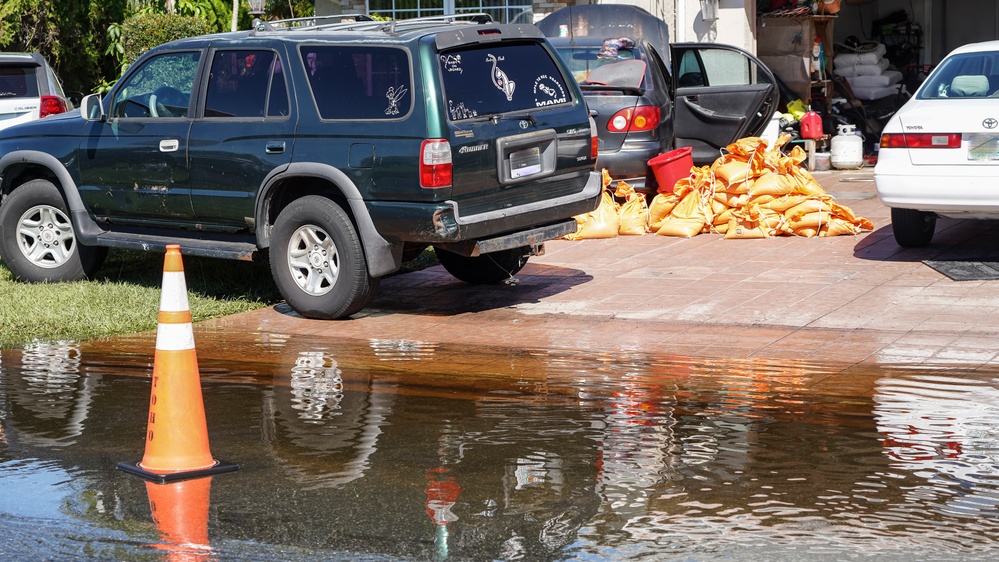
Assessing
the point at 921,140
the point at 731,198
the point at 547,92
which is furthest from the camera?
the point at 731,198

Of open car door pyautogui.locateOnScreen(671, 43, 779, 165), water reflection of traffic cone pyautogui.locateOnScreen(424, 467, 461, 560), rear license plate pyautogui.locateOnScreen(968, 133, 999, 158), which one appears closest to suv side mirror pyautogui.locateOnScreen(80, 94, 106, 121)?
water reflection of traffic cone pyautogui.locateOnScreen(424, 467, 461, 560)

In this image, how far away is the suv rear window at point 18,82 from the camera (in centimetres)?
1377

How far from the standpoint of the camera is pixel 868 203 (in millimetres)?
13797

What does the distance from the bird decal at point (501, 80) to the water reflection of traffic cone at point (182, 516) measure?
4306mm

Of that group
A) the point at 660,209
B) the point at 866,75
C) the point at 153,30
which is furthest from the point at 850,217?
the point at 153,30

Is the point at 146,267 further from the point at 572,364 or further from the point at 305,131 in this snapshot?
the point at 572,364

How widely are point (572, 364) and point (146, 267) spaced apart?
5.38 m

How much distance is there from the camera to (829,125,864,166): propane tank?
669 inches

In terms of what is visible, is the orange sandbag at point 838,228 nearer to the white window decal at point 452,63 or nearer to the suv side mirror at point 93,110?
the white window decal at point 452,63

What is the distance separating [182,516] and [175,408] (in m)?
0.69

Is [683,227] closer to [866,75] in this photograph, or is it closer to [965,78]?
[965,78]

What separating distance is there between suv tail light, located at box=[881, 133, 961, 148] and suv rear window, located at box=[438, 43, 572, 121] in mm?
2535

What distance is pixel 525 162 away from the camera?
903cm

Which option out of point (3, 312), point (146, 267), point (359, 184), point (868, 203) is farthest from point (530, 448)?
point (868, 203)
